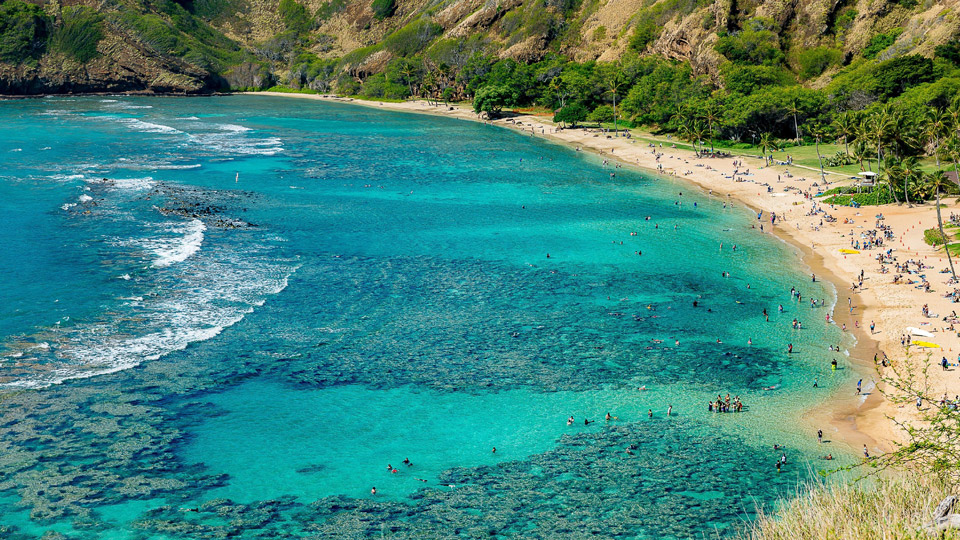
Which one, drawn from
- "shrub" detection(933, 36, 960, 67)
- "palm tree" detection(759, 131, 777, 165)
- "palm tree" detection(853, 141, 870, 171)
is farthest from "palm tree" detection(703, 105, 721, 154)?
"shrub" detection(933, 36, 960, 67)

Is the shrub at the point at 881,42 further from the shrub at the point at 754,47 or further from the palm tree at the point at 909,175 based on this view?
the palm tree at the point at 909,175

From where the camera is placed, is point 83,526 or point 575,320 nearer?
point 83,526

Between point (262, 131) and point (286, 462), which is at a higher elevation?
point (262, 131)

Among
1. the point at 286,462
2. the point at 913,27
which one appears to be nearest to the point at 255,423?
the point at 286,462

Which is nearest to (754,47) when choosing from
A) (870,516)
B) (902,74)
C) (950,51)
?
(950,51)

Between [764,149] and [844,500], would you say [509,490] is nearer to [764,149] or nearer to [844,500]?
[844,500]

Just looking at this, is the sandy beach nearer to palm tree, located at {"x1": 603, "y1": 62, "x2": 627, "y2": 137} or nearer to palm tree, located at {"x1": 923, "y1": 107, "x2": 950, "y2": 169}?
palm tree, located at {"x1": 923, "y1": 107, "x2": 950, "y2": 169}
